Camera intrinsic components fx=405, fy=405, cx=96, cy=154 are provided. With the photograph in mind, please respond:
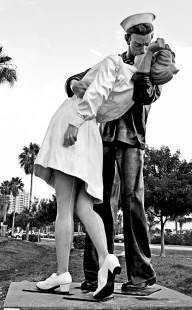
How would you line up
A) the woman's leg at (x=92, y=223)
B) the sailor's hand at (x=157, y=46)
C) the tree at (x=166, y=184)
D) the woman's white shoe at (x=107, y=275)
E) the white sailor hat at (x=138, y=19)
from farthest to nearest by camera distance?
the tree at (x=166, y=184), the white sailor hat at (x=138, y=19), the sailor's hand at (x=157, y=46), the woman's leg at (x=92, y=223), the woman's white shoe at (x=107, y=275)

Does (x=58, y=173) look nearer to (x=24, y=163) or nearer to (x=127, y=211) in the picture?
(x=127, y=211)

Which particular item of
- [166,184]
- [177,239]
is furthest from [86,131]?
[177,239]

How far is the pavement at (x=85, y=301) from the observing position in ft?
8.35

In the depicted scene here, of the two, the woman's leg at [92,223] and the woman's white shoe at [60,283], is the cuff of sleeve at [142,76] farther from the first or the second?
the woman's white shoe at [60,283]

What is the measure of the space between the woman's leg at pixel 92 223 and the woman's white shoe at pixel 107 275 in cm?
10

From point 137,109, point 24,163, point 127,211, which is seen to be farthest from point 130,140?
point 24,163

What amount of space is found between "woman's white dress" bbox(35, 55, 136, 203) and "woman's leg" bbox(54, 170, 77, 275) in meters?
0.11

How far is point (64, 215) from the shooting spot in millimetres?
2959

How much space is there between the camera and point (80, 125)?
291 centimetres

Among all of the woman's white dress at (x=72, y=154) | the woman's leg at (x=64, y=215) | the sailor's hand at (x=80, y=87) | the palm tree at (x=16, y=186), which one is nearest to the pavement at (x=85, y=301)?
the woman's leg at (x=64, y=215)

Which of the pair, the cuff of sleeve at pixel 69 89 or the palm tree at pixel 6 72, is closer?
the cuff of sleeve at pixel 69 89

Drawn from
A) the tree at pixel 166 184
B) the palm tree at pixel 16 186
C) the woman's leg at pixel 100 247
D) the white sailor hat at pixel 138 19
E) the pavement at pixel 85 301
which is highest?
the palm tree at pixel 16 186

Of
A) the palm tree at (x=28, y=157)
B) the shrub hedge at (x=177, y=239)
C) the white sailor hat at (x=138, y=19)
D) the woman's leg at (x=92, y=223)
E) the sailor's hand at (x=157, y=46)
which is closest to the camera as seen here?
the woman's leg at (x=92, y=223)

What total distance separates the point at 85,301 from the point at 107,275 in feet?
0.80
